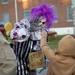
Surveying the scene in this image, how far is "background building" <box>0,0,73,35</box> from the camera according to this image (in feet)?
106

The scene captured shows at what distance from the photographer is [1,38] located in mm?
A: 3555

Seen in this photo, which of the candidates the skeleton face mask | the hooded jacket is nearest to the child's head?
the hooded jacket

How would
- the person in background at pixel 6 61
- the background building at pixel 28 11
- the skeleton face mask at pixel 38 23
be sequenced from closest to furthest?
the person in background at pixel 6 61
the skeleton face mask at pixel 38 23
the background building at pixel 28 11

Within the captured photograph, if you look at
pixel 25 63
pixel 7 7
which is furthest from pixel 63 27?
pixel 25 63

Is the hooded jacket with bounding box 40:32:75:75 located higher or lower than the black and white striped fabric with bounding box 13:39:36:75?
higher

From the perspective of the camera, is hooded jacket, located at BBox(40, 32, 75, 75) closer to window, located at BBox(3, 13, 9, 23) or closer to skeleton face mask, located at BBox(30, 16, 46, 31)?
skeleton face mask, located at BBox(30, 16, 46, 31)

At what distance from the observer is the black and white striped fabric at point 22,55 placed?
15.6 feet

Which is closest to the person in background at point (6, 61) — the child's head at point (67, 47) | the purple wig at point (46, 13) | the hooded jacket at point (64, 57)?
the hooded jacket at point (64, 57)

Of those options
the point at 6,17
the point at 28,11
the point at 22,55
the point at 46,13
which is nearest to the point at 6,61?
the point at 22,55

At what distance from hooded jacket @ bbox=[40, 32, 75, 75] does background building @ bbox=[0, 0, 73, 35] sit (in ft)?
91.4

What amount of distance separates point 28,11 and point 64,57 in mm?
31152

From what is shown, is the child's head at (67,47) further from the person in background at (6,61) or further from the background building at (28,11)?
the background building at (28,11)

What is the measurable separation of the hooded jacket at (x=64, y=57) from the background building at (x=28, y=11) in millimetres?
27845

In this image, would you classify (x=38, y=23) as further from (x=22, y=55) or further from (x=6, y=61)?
(x=6, y=61)
